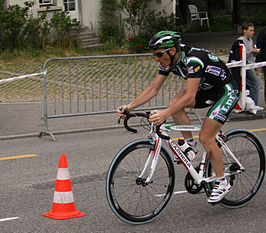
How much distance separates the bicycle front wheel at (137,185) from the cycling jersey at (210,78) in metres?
0.71

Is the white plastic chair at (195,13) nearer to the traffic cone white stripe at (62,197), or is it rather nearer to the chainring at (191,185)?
the chainring at (191,185)

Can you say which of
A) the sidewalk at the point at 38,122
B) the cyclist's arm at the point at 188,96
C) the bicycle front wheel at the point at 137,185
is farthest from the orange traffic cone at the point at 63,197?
the sidewalk at the point at 38,122

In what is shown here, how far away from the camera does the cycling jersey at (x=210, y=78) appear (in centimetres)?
530

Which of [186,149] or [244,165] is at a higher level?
[186,149]

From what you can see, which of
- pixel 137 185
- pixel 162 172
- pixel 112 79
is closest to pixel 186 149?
pixel 162 172

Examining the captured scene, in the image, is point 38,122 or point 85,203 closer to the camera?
point 85,203

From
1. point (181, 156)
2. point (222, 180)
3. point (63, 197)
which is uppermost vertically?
point (181, 156)

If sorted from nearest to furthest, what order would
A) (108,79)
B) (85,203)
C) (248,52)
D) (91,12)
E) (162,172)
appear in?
(162,172) → (85,203) → (108,79) → (248,52) → (91,12)

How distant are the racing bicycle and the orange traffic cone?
629mm

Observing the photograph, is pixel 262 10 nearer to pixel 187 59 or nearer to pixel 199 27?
pixel 199 27

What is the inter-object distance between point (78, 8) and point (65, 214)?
55.6 feet

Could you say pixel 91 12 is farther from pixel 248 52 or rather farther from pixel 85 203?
pixel 85 203

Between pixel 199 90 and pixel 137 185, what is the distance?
1.13m

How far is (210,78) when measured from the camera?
547cm
